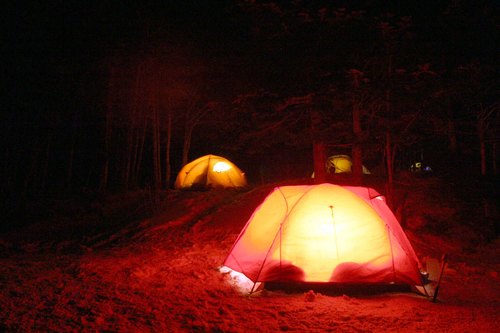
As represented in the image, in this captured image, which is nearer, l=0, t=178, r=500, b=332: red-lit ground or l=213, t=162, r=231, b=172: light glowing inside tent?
l=0, t=178, r=500, b=332: red-lit ground

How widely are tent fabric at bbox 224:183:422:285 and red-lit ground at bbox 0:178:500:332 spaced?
1.33 ft

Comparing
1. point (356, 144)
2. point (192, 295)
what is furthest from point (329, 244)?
point (356, 144)

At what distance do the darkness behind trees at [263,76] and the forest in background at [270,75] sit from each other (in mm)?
53

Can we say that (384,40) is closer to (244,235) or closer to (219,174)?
(244,235)

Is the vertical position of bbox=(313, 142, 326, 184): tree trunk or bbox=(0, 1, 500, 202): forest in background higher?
bbox=(0, 1, 500, 202): forest in background

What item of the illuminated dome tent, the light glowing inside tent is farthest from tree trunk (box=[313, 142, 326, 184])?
the light glowing inside tent

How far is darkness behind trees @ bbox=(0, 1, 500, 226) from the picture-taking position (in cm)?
1059

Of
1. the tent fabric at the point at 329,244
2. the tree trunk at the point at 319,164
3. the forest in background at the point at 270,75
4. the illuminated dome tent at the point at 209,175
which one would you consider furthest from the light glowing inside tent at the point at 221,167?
the tent fabric at the point at 329,244

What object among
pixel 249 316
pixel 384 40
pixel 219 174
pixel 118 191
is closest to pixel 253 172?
pixel 219 174

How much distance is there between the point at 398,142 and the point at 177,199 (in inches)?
360

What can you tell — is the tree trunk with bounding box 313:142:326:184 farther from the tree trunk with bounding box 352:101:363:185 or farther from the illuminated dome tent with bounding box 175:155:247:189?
the illuminated dome tent with bounding box 175:155:247:189

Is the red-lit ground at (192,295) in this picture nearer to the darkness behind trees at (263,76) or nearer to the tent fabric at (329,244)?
the tent fabric at (329,244)

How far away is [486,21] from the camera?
14.4 meters

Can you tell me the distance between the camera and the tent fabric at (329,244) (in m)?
6.72
